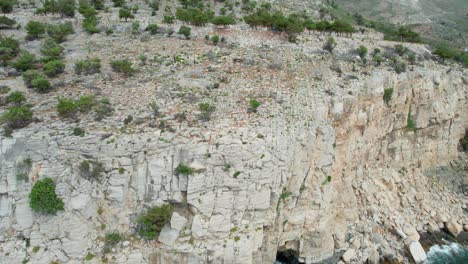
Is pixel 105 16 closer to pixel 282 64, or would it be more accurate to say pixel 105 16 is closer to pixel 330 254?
pixel 282 64

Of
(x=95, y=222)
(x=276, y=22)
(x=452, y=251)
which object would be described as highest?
(x=276, y=22)

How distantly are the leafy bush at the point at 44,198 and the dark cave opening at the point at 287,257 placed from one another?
1629cm

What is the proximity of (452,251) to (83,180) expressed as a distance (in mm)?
29720

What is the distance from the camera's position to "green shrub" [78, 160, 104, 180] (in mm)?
21188

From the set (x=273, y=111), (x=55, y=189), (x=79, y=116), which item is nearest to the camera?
(x=55, y=189)

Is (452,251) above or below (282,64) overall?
below

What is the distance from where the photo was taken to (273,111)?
84.3 ft

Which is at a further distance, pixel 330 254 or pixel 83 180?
pixel 330 254

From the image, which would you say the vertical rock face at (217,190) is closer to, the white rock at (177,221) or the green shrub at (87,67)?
the white rock at (177,221)

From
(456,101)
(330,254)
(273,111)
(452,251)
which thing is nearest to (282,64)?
(273,111)

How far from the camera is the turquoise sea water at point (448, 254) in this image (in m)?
31.0

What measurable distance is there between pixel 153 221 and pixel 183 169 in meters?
3.35

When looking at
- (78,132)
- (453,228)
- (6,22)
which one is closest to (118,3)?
(6,22)

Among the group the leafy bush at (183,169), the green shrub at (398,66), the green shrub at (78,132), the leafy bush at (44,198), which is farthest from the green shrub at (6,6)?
the green shrub at (398,66)
